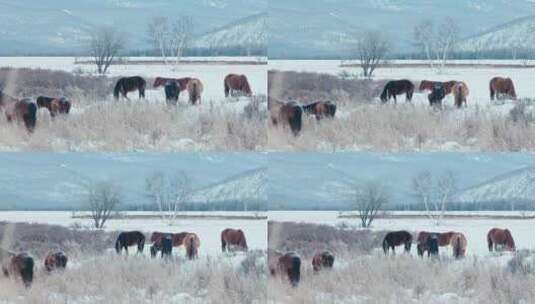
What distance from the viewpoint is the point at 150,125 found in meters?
7.75

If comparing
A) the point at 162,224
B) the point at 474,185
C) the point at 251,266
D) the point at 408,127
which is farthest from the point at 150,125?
the point at 474,185

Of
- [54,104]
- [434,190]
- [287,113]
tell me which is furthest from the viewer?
[54,104]

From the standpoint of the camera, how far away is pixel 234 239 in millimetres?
7684

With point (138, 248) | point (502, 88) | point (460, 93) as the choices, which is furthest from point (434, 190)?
point (138, 248)

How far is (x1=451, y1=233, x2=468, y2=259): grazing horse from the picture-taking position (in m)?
7.73

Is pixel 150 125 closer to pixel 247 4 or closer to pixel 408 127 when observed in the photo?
pixel 247 4

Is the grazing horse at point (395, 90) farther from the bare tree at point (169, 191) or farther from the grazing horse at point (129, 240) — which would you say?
the grazing horse at point (129, 240)

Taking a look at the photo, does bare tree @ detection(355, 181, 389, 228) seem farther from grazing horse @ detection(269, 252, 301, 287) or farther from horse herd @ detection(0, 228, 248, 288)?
horse herd @ detection(0, 228, 248, 288)

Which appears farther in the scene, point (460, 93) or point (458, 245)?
point (460, 93)

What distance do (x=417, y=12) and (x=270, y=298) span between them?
7.21 ft

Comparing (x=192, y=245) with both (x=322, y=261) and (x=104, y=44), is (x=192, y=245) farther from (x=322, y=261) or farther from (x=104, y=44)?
(x=104, y=44)

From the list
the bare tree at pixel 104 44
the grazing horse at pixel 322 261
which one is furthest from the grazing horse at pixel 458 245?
the bare tree at pixel 104 44

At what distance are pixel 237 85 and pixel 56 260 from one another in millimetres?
1724

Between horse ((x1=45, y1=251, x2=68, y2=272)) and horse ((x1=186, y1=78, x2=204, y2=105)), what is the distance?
1.39 m
